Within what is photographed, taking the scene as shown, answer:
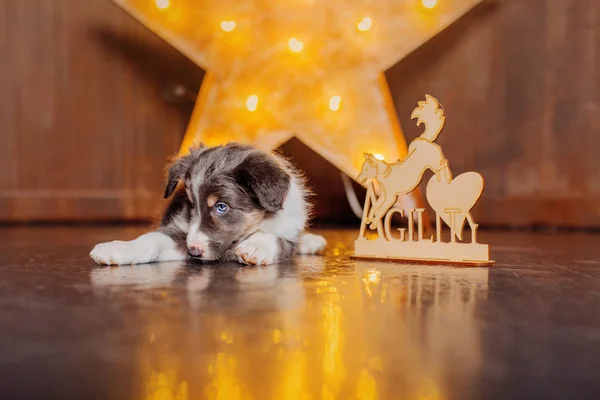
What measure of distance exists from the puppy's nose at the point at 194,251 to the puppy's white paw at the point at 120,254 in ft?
0.42

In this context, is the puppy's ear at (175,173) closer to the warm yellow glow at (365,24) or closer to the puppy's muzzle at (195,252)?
the puppy's muzzle at (195,252)

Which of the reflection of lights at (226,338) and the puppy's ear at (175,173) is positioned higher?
the puppy's ear at (175,173)

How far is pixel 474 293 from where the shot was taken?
4.49ft

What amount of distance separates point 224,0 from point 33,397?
2615 millimetres

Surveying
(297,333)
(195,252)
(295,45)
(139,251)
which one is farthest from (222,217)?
(295,45)

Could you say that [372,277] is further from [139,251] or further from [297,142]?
[297,142]

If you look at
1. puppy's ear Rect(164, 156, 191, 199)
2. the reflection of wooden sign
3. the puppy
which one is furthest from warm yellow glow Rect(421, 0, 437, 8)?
puppy's ear Rect(164, 156, 191, 199)

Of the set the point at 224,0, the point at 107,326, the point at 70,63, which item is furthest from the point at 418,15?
the point at 107,326

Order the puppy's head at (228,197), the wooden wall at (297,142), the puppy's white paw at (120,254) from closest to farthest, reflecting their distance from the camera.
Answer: the puppy's white paw at (120,254) < the puppy's head at (228,197) < the wooden wall at (297,142)

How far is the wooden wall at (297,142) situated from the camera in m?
3.50

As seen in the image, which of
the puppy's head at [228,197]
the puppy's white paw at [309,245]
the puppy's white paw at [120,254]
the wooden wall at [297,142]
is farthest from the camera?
the wooden wall at [297,142]

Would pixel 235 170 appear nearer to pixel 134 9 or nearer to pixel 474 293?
pixel 474 293

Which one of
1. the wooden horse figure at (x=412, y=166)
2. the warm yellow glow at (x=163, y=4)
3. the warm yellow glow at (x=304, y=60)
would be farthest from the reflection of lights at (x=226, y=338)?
the warm yellow glow at (x=163, y=4)

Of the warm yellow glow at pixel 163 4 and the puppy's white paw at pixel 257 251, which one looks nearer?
the puppy's white paw at pixel 257 251
